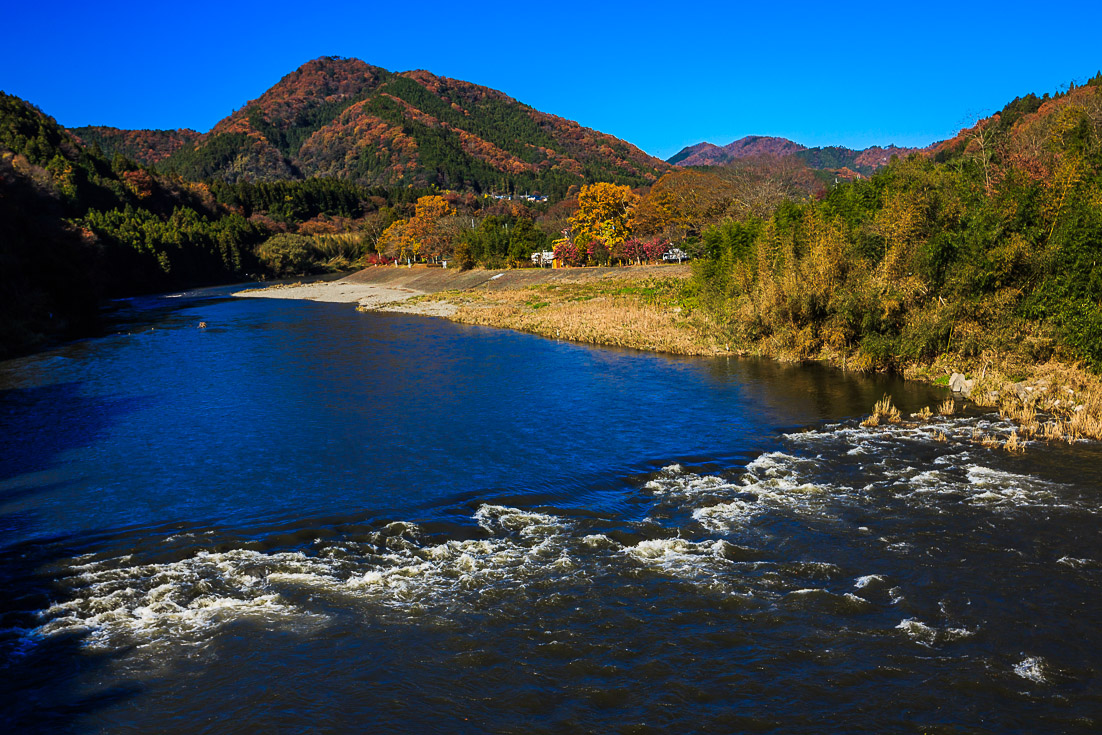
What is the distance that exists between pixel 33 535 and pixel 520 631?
1002 cm

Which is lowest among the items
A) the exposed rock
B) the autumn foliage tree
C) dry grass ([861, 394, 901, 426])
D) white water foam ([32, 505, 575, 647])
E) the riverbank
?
white water foam ([32, 505, 575, 647])

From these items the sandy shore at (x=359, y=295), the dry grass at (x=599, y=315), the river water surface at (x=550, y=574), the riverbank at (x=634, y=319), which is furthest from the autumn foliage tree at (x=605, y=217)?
the river water surface at (x=550, y=574)

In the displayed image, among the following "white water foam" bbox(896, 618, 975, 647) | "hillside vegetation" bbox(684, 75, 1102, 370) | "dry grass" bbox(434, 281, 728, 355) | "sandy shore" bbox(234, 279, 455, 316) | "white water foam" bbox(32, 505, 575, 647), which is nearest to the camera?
"white water foam" bbox(896, 618, 975, 647)

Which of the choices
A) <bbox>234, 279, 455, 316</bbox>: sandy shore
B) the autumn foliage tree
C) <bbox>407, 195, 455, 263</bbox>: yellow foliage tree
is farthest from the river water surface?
<bbox>407, 195, 455, 263</bbox>: yellow foliage tree

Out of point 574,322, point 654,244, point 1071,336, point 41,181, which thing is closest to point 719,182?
point 654,244

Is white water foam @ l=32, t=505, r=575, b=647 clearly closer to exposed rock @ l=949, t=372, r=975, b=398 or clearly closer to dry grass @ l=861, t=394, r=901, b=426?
dry grass @ l=861, t=394, r=901, b=426

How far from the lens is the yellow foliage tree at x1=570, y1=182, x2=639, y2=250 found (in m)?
75.6

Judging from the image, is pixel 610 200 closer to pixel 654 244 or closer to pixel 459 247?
pixel 654 244

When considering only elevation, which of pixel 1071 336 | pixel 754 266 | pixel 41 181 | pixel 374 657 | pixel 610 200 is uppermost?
pixel 41 181

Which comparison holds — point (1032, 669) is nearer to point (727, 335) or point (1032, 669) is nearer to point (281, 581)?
point (281, 581)

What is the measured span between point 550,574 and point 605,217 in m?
68.8

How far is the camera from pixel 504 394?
25.4 metres

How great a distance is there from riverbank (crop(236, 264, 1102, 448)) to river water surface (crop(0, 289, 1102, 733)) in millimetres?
2119

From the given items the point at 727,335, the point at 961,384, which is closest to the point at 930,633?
the point at 961,384
